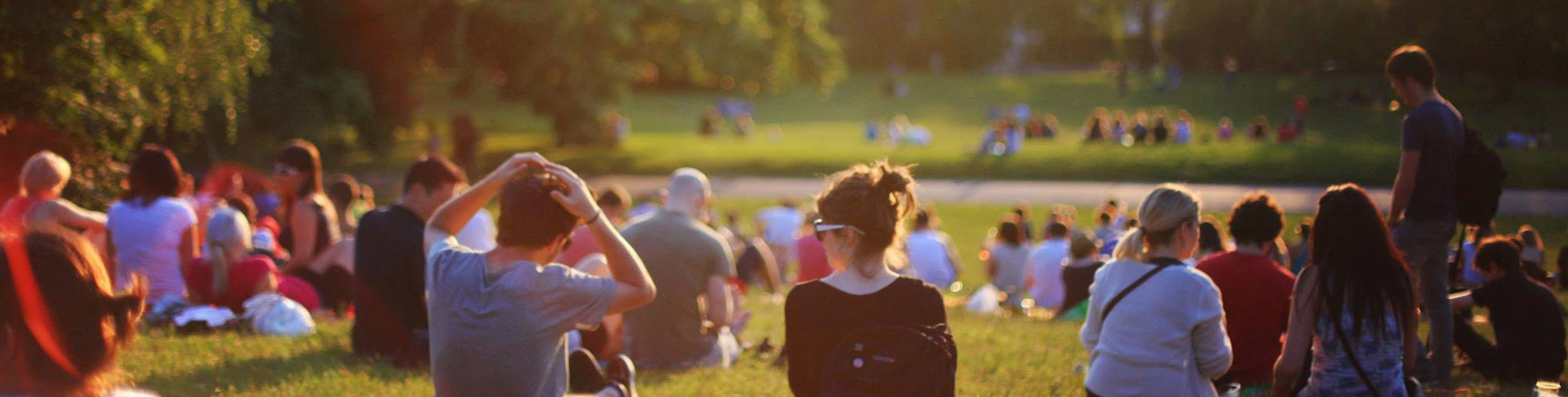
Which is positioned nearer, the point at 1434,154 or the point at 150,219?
the point at 1434,154

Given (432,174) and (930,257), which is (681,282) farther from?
(930,257)

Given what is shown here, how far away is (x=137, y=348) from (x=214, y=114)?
1676cm

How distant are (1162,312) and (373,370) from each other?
4.79 m

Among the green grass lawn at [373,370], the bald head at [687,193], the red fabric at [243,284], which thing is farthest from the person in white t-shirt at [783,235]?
the bald head at [687,193]

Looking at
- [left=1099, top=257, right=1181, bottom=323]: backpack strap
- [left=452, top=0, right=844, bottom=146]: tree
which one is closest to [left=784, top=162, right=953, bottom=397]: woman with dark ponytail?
[left=1099, top=257, right=1181, bottom=323]: backpack strap

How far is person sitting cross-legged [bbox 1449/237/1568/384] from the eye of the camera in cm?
711

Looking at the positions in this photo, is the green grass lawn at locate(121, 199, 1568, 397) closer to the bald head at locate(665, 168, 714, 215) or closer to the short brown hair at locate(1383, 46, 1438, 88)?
the bald head at locate(665, 168, 714, 215)

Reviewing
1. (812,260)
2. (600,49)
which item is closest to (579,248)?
(812,260)

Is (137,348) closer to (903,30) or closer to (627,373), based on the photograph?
(627,373)

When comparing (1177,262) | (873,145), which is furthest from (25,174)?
(873,145)

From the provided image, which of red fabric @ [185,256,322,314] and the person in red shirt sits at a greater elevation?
the person in red shirt

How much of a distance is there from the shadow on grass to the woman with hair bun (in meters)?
4.23

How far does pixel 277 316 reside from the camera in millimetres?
8898

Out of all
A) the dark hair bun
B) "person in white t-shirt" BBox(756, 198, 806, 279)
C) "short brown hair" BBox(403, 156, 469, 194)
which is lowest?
"person in white t-shirt" BBox(756, 198, 806, 279)
